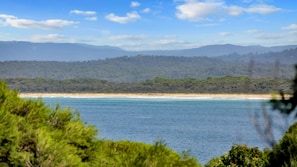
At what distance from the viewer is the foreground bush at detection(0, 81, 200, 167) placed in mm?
9289

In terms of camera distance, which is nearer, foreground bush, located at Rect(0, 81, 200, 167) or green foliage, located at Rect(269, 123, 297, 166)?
green foliage, located at Rect(269, 123, 297, 166)

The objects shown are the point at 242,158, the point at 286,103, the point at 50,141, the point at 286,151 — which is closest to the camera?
the point at 286,103

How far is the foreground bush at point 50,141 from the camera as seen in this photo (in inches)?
366

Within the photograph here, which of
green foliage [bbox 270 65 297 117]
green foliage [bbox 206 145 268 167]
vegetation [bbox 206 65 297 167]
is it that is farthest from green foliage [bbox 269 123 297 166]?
green foliage [bbox 206 145 268 167]

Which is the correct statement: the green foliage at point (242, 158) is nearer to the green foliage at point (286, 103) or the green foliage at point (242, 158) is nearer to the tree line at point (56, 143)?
the tree line at point (56, 143)

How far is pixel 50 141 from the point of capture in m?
9.41

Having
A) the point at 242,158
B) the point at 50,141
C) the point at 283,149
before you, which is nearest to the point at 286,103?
the point at 283,149

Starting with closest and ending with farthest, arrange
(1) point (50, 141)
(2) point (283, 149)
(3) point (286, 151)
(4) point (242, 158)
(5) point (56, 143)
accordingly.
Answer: (3) point (286, 151)
(2) point (283, 149)
(1) point (50, 141)
(5) point (56, 143)
(4) point (242, 158)

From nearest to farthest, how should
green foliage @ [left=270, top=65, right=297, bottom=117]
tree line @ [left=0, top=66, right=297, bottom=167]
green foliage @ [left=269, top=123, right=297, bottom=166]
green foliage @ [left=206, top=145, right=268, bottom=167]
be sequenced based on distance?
green foliage @ [left=270, top=65, right=297, bottom=117]
green foliage @ [left=269, top=123, right=297, bottom=166]
tree line @ [left=0, top=66, right=297, bottom=167]
green foliage @ [left=206, top=145, right=268, bottom=167]

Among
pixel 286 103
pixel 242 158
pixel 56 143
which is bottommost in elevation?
pixel 242 158

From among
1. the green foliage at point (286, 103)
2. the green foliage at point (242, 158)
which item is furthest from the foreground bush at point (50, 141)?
the green foliage at point (242, 158)

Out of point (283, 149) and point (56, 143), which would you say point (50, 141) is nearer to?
point (56, 143)

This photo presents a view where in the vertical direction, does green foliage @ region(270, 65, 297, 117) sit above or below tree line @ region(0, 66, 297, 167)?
above

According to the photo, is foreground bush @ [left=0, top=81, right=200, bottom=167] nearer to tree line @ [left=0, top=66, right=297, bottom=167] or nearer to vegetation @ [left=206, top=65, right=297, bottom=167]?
tree line @ [left=0, top=66, right=297, bottom=167]
